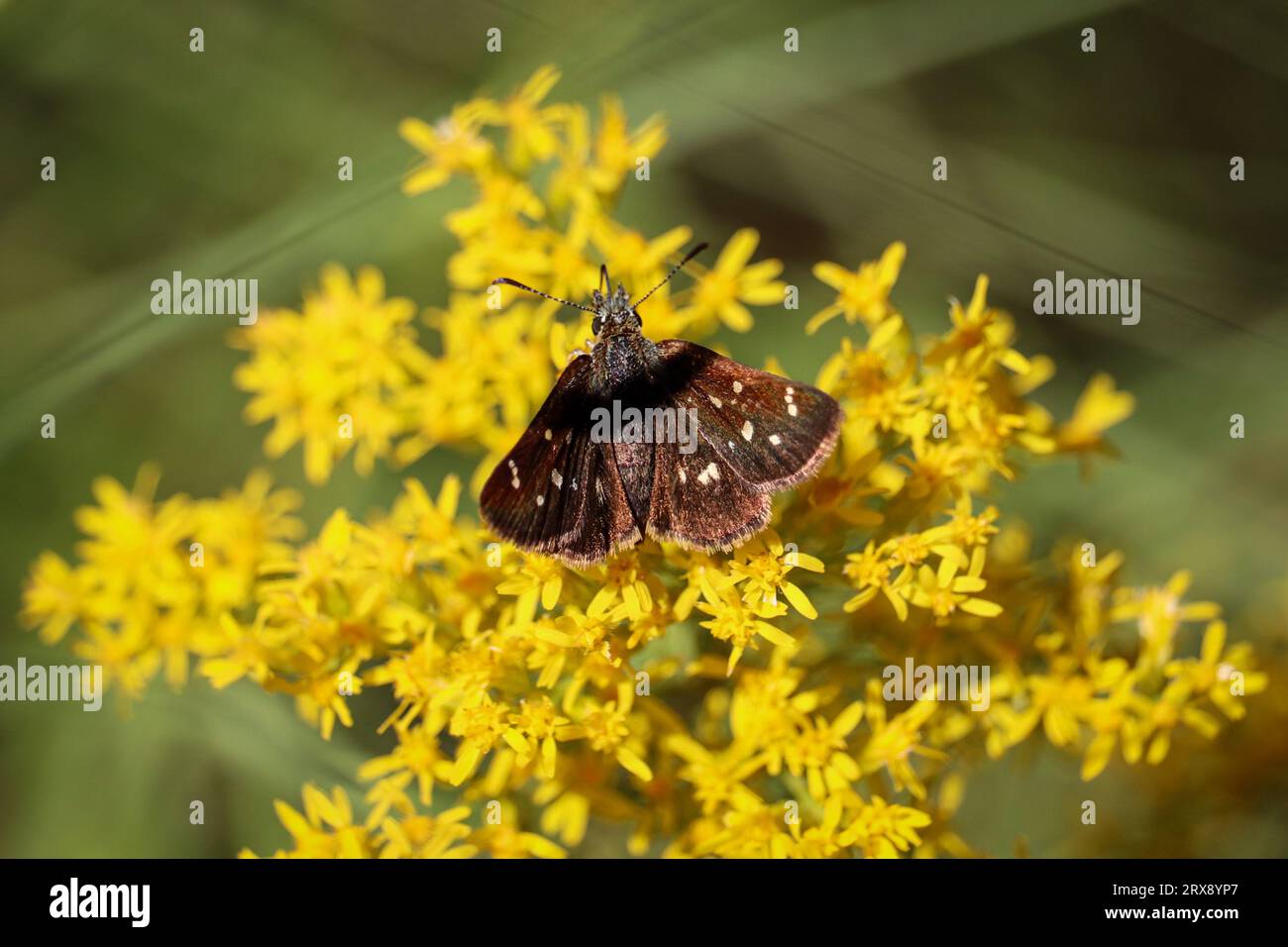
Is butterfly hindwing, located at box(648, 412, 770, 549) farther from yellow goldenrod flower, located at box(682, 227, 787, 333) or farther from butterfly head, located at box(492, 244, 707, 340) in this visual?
yellow goldenrod flower, located at box(682, 227, 787, 333)

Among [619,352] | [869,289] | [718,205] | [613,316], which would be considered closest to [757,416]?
[619,352]

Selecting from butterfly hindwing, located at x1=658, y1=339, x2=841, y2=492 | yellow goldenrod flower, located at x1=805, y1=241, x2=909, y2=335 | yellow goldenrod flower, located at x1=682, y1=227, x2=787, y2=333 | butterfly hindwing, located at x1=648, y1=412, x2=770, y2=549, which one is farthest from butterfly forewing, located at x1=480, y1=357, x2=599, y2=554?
yellow goldenrod flower, located at x1=805, y1=241, x2=909, y2=335

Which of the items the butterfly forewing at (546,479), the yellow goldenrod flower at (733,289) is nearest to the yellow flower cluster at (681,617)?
the yellow goldenrod flower at (733,289)

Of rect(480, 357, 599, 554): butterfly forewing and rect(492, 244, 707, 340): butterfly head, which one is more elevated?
rect(492, 244, 707, 340): butterfly head

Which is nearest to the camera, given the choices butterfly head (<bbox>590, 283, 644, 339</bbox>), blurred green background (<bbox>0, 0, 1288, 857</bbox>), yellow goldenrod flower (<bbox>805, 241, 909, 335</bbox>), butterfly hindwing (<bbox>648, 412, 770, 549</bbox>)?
butterfly hindwing (<bbox>648, 412, 770, 549</bbox>)

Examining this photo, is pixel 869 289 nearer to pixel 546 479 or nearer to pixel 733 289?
pixel 733 289
